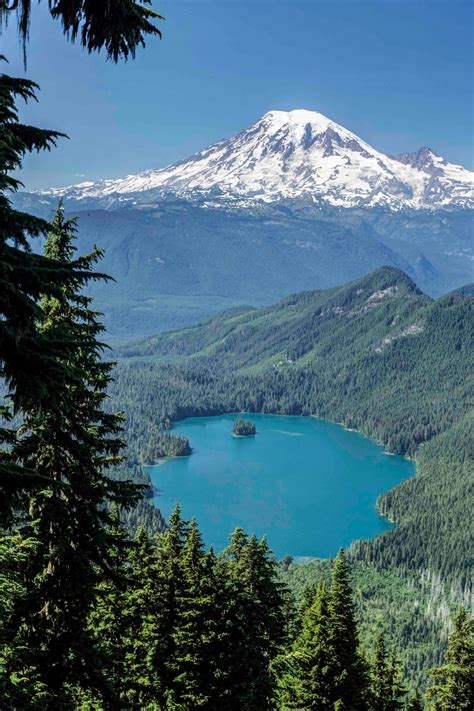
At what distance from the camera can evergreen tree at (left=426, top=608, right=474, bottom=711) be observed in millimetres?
33188

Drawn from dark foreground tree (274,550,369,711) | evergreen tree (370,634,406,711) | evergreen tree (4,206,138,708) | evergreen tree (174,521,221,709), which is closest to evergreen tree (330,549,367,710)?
dark foreground tree (274,550,369,711)

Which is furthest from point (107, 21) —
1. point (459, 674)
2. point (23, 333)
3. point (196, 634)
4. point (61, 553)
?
point (459, 674)

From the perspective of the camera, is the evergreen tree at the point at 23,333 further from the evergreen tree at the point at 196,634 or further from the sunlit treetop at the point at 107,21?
the evergreen tree at the point at 196,634

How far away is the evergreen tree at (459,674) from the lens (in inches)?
1307

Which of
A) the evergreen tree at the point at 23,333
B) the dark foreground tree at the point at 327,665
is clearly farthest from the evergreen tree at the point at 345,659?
the evergreen tree at the point at 23,333

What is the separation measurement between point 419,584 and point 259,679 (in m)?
138

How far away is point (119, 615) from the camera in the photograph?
1150 inches

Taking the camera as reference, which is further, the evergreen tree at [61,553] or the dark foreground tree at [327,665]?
the dark foreground tree at [327,665]

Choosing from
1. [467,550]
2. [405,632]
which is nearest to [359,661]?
[405,632]

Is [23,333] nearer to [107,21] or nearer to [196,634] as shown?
[107,21]

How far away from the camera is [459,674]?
110 feet

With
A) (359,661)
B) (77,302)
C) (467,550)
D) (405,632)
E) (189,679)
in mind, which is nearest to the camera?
(77,302)

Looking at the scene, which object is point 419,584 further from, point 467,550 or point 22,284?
point 22,284

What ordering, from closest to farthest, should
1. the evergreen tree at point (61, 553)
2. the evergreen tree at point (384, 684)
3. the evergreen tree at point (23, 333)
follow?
the evergreen tree at point (23, 333), the evergreen tree at point (61, 553), the evergreen tree at point (384, 684)
